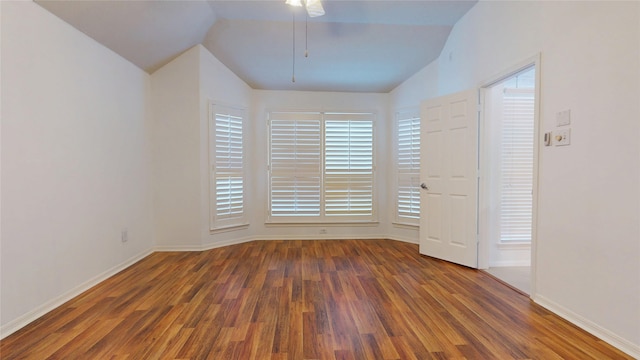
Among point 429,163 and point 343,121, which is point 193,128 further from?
point 429,163

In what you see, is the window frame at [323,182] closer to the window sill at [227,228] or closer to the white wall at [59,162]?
the window sill at [227,228]

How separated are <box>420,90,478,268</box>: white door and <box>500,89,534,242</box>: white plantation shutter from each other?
0.45 m

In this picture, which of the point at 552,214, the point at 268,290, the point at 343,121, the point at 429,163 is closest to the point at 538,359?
the point at 552,214

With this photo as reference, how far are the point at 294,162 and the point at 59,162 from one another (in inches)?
116

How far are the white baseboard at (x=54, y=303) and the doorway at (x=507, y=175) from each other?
410cm

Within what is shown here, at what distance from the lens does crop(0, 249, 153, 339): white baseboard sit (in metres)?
1.98

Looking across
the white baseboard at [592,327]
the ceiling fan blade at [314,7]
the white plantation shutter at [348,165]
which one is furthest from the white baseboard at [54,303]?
the white baseboard at [592,327]

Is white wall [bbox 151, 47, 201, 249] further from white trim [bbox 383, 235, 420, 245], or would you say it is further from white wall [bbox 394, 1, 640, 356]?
white wall [bbox 394, 1, 640, 356]

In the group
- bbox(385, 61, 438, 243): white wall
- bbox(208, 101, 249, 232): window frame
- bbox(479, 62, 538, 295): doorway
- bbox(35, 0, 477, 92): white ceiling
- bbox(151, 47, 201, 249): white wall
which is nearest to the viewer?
bbox(35, 0, 477, 92): white ceiling

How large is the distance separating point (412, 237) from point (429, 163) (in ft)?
4.61

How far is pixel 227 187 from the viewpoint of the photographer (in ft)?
14.0

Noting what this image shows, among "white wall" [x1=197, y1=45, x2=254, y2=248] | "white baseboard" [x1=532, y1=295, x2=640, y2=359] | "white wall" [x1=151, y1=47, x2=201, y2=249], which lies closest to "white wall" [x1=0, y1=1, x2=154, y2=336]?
"white wall" [x1=151, y1=47, x2=201, y2=249]

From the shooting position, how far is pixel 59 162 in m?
2.44

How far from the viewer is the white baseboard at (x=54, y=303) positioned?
→ 6.51 ft
